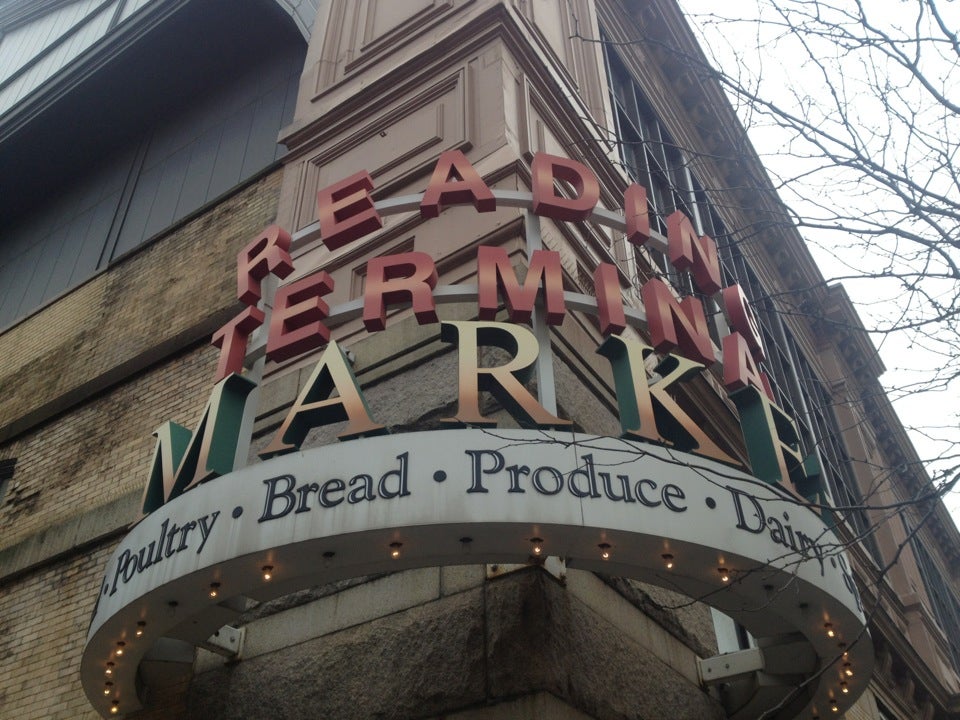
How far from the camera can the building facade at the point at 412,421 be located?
18.1 ft

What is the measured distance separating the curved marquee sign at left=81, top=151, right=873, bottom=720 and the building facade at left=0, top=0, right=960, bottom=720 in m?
0.03

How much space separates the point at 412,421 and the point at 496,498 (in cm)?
237

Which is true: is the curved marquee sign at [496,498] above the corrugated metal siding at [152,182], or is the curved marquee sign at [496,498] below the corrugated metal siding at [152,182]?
below

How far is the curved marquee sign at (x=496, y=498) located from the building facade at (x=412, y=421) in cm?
3

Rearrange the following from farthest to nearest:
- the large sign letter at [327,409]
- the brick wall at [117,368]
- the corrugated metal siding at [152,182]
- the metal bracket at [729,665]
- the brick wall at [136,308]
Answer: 1. the corrugated metal siding at [152,182]
2. the brick wall at [136,308]
3. the brick wall at [117,368]
4. the metal bracket at [729,665]
5. the large sign letter at [327,409]

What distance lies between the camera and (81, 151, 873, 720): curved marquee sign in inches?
208

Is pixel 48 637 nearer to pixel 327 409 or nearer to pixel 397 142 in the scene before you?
pixel 327 409

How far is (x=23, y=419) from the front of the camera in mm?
12820

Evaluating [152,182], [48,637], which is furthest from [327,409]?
[152,182]

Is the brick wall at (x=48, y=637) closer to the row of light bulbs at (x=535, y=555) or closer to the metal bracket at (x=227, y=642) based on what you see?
the metal bracket at (x=227, y=642)

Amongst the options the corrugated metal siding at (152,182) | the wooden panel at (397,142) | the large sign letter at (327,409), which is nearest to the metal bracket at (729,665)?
the large sign letter at (327,409)

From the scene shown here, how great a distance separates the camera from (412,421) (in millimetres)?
7461

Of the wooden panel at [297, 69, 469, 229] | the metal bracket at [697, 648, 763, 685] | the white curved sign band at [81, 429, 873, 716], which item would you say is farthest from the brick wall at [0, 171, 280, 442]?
the metal bracket at [697, 648, 763, 685]

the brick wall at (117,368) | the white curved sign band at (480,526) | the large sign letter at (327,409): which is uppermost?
the brick wall at (117,368)
